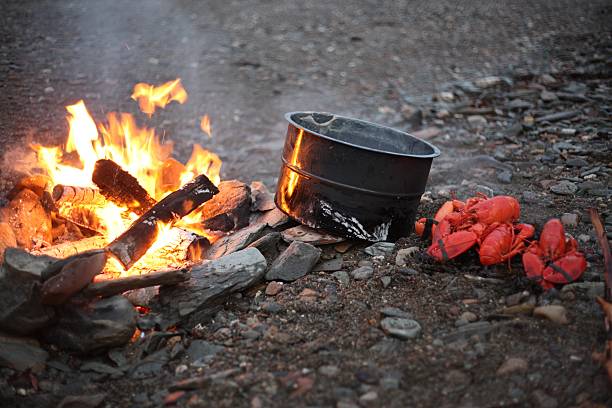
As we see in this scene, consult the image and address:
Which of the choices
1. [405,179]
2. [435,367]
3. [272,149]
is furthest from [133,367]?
[272,149]

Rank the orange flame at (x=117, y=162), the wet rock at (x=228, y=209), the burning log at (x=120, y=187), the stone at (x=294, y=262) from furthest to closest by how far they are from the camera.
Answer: the wet rock at (x=228, y=209) < the orange flame at (x=117, y=162) < the burning log at (x=120, y=187) < the stone at (x=294, y=262)

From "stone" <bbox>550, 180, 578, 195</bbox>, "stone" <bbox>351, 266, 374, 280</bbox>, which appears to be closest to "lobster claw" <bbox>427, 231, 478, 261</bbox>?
"stone" <bbox>351, 266, 374, 280</bbox>

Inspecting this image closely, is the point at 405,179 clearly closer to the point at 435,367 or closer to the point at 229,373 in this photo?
the point at 435,367

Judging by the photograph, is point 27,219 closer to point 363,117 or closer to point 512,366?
point 512,366

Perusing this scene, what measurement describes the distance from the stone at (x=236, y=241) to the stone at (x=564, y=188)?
274cm

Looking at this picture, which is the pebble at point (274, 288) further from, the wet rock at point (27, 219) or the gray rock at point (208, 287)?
the wet rock at point (27, 219)

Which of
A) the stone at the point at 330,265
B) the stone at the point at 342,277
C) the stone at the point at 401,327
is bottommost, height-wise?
the stone at the point at 330,265

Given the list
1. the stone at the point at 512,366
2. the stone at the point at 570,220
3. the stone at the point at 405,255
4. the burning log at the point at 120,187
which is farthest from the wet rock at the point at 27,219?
the stone at the point at 570,220

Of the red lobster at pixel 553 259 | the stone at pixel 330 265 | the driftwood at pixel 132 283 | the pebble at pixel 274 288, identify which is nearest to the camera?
the driftwood at pixel 132 283

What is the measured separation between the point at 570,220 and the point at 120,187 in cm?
343

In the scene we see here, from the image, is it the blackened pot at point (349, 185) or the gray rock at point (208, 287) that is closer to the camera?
the gray rock at point (208, 287)

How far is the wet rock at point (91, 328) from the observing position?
9.61ft

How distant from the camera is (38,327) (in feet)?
9.52

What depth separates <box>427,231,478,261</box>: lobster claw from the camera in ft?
11.5
